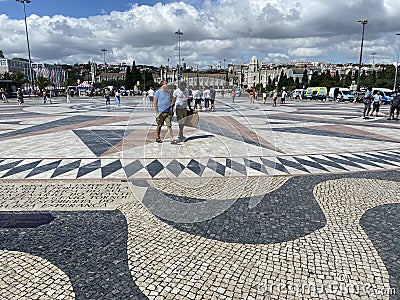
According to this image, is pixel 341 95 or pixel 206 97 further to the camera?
pixel 341 95

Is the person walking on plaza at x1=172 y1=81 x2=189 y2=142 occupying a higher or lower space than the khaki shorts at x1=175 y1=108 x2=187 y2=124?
higher

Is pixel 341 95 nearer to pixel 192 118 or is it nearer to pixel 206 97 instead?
pixel 206 97

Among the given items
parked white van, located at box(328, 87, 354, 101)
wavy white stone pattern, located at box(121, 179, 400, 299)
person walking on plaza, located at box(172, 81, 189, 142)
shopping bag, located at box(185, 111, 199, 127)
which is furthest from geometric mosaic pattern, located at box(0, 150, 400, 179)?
parked white van, located at box(328, 87, 354, 101)

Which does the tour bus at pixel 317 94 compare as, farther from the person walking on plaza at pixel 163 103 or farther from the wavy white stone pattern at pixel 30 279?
the wavy white stone pattern at pixel 30 279

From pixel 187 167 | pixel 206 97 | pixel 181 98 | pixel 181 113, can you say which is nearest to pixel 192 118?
pixel 181 113

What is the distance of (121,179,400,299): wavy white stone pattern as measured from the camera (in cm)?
264

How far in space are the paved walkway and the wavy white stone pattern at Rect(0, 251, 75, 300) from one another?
1cm

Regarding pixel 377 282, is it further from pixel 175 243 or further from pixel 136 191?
pixel 136 191

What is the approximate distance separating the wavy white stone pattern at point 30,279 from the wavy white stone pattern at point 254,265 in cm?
66

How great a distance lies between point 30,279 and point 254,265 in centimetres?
212

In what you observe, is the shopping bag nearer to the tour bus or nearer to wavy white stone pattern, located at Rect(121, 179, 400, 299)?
wavy white stone pattern, located at Rect(121, 179, 400, 299)

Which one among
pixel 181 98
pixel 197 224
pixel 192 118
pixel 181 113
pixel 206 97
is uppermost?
pixel 181 98

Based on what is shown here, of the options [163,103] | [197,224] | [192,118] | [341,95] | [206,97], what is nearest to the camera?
[197,224]

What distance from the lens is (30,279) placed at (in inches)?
110
